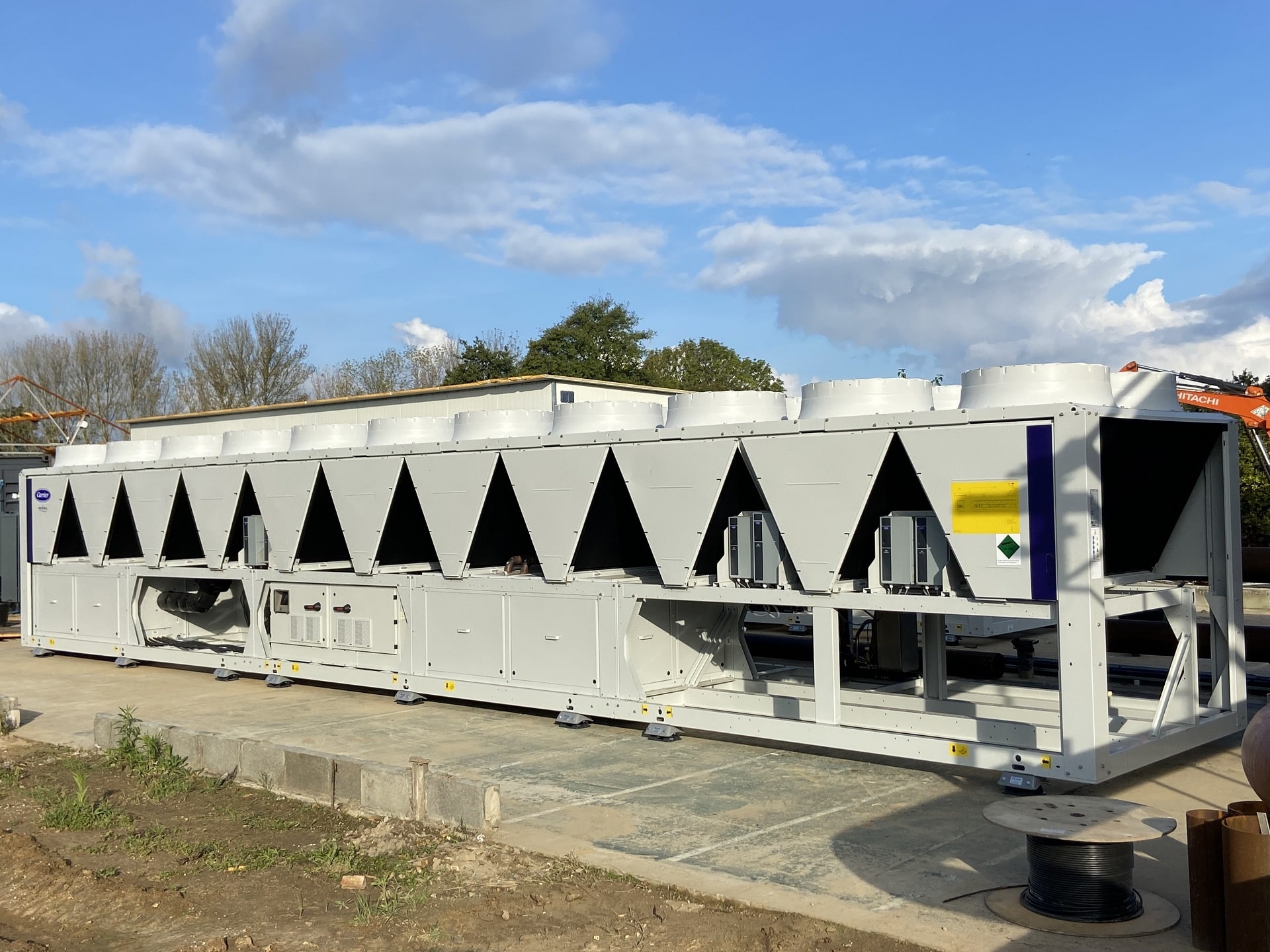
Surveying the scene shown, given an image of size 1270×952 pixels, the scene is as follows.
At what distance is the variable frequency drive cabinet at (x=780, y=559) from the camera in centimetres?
916

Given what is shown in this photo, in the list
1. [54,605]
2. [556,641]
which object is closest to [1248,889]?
[556,641]

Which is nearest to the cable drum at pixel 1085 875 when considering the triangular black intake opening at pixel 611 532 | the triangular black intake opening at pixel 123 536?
the triangular black intake opening at pixel 611 532

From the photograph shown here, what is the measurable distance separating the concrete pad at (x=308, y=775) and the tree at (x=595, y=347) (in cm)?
3891

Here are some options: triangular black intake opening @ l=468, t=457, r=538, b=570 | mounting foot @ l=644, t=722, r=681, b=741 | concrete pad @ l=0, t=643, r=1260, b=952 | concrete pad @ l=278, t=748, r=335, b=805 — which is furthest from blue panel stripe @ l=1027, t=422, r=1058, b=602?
triangular black intake opening @ l=468, t=457, r=538, b=570

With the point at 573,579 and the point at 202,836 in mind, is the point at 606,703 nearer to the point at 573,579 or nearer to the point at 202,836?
the point at 573,579

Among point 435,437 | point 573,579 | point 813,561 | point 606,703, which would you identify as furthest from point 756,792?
point 435,437

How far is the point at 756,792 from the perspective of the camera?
31.0 ft

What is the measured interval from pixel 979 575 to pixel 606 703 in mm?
4309

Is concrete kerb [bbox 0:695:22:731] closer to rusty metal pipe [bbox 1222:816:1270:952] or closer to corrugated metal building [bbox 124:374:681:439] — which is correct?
corrugated metal building [bbox 124:374:681:439]

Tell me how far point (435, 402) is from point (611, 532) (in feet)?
52.2

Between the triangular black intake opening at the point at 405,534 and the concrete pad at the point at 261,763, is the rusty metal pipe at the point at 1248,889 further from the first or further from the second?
the triangular black intake opening at the point at 405,534

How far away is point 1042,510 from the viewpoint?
8.96 m

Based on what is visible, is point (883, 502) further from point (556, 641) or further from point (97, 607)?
point (97, 607)

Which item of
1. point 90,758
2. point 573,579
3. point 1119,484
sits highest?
point 1119,484
